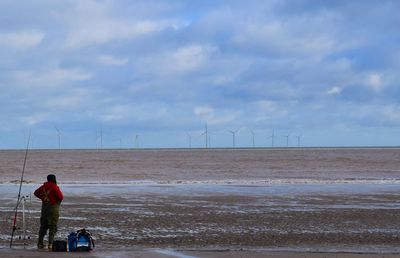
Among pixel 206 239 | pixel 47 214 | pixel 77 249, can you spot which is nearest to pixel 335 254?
pixel 206 239

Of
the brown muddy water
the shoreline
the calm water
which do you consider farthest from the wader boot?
the calm water

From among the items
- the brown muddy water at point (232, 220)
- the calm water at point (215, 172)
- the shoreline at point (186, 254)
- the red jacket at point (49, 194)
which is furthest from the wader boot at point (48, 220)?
the calm water at point (215, 172)

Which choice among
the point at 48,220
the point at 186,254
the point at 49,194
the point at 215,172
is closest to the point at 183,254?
the point at 186,254

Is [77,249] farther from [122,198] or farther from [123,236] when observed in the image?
[122,198]

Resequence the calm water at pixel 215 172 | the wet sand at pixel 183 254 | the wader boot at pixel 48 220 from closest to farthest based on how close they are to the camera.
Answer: the wet sand at pixel 183 254, the wader boot at pixel 48 220, the calm water at pixel 215 172

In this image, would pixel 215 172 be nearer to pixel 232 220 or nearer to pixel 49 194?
pixel 232 220

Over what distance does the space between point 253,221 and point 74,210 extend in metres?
7.48

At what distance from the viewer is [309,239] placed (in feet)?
60.0

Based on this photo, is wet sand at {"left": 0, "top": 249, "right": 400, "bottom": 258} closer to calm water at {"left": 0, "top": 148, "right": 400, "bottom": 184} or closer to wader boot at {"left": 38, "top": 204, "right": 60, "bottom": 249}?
wader boot at {"left": 38, "top": 204, "right": 60, "bottom": 249}

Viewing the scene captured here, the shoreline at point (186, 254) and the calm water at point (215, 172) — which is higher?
the calm water at point (215, 172)

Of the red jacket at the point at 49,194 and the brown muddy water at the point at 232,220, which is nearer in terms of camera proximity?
the red jacket at the point at 49,194

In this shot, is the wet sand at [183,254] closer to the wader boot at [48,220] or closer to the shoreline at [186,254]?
the shoreline at [186,254]

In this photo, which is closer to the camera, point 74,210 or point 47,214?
point 47,214

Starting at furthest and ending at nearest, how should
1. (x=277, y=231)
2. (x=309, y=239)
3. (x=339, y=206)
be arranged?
(x=339, y=206)
(x=277, y=231)
(x=309, y=239)
